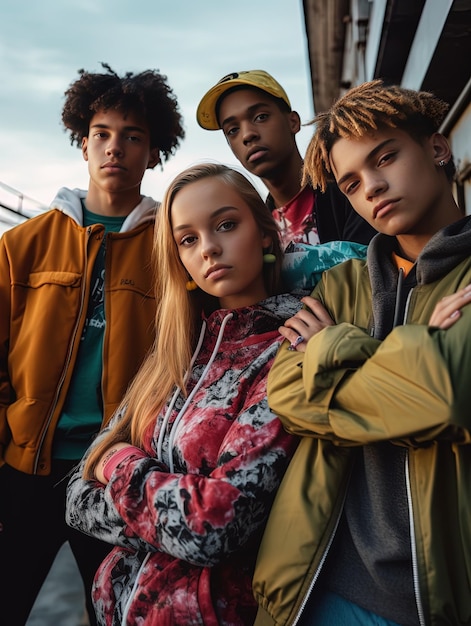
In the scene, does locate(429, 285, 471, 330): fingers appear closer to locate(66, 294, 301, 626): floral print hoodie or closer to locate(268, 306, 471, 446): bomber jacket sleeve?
locate(268, 306, 471, 446): bomber jacket sleeve

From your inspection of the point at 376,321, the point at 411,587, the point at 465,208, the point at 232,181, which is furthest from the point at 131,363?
the point at 465,208

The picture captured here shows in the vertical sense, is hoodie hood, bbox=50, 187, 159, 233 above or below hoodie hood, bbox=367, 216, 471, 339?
above

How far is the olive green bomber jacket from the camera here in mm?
1312

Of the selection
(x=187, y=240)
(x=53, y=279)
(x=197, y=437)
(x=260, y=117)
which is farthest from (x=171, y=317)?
(x=260, y=117)

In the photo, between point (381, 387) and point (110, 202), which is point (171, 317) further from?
point (381, 387)

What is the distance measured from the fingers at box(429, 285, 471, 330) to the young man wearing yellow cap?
1.32 metres

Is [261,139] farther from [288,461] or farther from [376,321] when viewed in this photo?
[288,461]

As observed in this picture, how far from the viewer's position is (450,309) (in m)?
1.40

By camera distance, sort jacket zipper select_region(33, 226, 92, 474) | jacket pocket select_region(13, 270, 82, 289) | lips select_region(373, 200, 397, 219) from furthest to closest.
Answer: jacket pocket select_region(13, 270, 82, 289)
jacket zipper select_region(33, 226, 92, 474)
lips select_region(373, 200, 397, 219)

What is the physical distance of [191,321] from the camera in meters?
2.13

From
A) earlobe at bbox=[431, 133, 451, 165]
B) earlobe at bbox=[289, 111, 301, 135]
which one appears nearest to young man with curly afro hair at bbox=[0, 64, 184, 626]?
earlobe at bbox=[289, 111, 301, 135]

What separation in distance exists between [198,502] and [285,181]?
182 centimetres

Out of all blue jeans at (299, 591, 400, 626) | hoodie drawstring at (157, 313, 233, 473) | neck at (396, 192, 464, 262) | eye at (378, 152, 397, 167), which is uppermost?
eye at (378, 152, 397, 167)

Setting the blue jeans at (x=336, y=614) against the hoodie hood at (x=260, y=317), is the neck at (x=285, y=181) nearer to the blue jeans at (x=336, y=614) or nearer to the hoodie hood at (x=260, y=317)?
the hoodie hood at (x=260, y=317)
